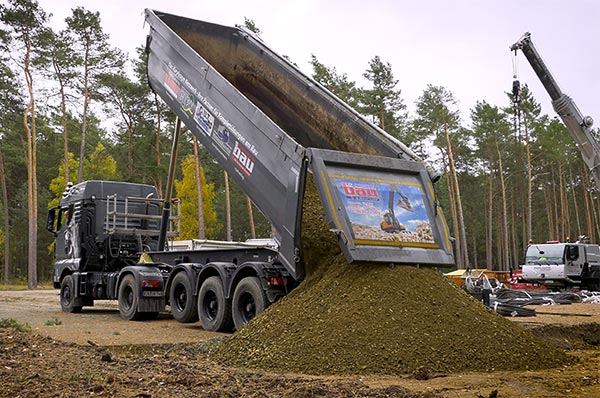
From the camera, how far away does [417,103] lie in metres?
41.5

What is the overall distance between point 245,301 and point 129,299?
4027 mm

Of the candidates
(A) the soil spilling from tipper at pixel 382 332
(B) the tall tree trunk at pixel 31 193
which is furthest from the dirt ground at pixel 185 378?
(B) the tall tree trunk at pixel 31 193

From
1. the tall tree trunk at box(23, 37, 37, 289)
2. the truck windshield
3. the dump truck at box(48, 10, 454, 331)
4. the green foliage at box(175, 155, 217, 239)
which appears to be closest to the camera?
the dump truck at box(48, 10, 454, 331)

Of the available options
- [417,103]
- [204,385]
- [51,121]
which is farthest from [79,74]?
[204,385]

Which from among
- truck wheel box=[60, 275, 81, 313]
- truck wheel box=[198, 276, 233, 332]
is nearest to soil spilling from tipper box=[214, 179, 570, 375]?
truck wheel box=[198, 276, 233, 332]

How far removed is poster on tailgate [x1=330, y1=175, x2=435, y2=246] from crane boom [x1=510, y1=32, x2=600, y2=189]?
887cm

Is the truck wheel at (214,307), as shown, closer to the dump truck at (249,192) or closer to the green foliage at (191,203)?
the dump truck at (249,192)

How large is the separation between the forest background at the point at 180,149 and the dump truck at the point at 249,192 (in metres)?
11.9

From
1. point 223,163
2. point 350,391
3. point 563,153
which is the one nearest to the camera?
point 350,391

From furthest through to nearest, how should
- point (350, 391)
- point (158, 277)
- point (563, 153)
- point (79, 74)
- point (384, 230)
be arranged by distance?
point (563, 153) → point (79, 74) → point (158, 277) → point (384, 230) → point (350, 391)

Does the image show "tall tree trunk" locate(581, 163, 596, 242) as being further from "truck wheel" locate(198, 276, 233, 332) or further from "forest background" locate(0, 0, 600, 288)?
"truck wheel" locate(198, 276, 233, 332)

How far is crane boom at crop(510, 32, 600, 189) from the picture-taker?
15570mm

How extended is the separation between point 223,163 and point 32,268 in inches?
971

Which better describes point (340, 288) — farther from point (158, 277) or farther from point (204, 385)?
point (158, 277)
